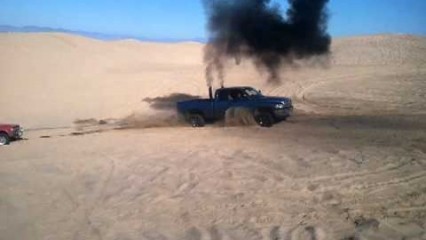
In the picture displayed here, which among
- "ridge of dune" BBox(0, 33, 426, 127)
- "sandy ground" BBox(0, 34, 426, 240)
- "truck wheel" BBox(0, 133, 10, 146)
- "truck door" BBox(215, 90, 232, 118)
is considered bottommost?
"sandy ground" BBox(0, 34, 426, 240)

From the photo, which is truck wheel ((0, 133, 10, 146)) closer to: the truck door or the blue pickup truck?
the blue pickup truck

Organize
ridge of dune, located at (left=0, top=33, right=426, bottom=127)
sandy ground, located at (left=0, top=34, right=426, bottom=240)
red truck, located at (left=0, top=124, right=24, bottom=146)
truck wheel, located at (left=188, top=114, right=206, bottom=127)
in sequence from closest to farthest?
sandy ground, located at (left=0, top=34, right=426, bottom=240) → red truck, located at (left=0, top=124, right=24, bottom=146) → truck wheel, located at (left=188, top=114, right=206, bottom=127) → ridge of dune, located at (left=0, top=33, right=426, bottom=127)

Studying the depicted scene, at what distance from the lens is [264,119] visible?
19.7 meters

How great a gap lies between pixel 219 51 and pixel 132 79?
17.1 metres

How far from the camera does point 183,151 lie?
15.3 meters

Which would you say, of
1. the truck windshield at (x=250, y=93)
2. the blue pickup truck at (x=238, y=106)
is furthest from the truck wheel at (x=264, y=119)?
the truck windshield at (x=250, y=93)

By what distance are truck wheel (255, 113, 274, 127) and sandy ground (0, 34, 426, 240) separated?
0.52 m

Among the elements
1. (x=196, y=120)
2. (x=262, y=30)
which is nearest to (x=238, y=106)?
(x=196, y=120)

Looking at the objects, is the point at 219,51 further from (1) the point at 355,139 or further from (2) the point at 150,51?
(2) the point at 150,51

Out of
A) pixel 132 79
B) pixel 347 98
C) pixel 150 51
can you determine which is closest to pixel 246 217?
pixel 347 98

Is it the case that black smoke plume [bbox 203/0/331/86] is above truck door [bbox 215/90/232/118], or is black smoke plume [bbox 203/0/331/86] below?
above

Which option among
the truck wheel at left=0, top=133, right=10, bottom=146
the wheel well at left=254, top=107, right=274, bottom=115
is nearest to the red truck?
the truck wheel at left=0, top=133, right=10, bottom=146

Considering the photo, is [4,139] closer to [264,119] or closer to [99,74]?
[264,119]

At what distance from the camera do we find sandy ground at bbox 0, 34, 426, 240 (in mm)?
8656
